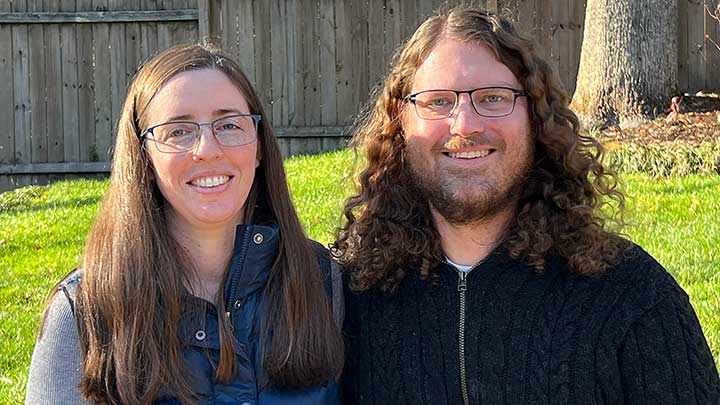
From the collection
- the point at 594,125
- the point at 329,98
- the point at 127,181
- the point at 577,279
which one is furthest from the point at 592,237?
the point at 329,98

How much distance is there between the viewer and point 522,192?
9.45 ft

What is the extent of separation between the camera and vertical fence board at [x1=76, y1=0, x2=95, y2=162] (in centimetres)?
1035

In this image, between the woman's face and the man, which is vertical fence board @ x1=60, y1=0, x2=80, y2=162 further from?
the woman's face

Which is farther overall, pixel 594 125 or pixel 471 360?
pixel 594 125

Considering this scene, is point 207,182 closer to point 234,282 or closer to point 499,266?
point 234,282

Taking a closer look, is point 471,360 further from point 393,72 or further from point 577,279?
point 393,72

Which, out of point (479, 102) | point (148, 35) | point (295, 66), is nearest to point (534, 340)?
point (479, 102)

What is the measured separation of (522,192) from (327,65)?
7.49 m

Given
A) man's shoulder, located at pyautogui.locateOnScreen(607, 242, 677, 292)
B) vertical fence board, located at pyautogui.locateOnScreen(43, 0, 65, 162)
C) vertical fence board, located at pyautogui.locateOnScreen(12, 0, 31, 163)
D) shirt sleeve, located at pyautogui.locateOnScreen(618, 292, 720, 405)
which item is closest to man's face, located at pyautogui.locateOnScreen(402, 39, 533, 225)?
man's shoulder, located at pyautogui.locateOnScreen(607, 242, 677, 292)

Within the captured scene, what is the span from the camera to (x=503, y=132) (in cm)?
280

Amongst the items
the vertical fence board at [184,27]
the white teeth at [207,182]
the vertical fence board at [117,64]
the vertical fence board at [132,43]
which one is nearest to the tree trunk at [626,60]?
the vertical fence board at [184,27]

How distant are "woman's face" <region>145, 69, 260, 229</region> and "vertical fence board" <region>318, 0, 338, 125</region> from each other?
7.54 metres

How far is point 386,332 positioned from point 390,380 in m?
0.13

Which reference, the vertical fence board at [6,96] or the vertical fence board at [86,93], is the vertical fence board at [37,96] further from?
the vertical fence board at [86,93]
